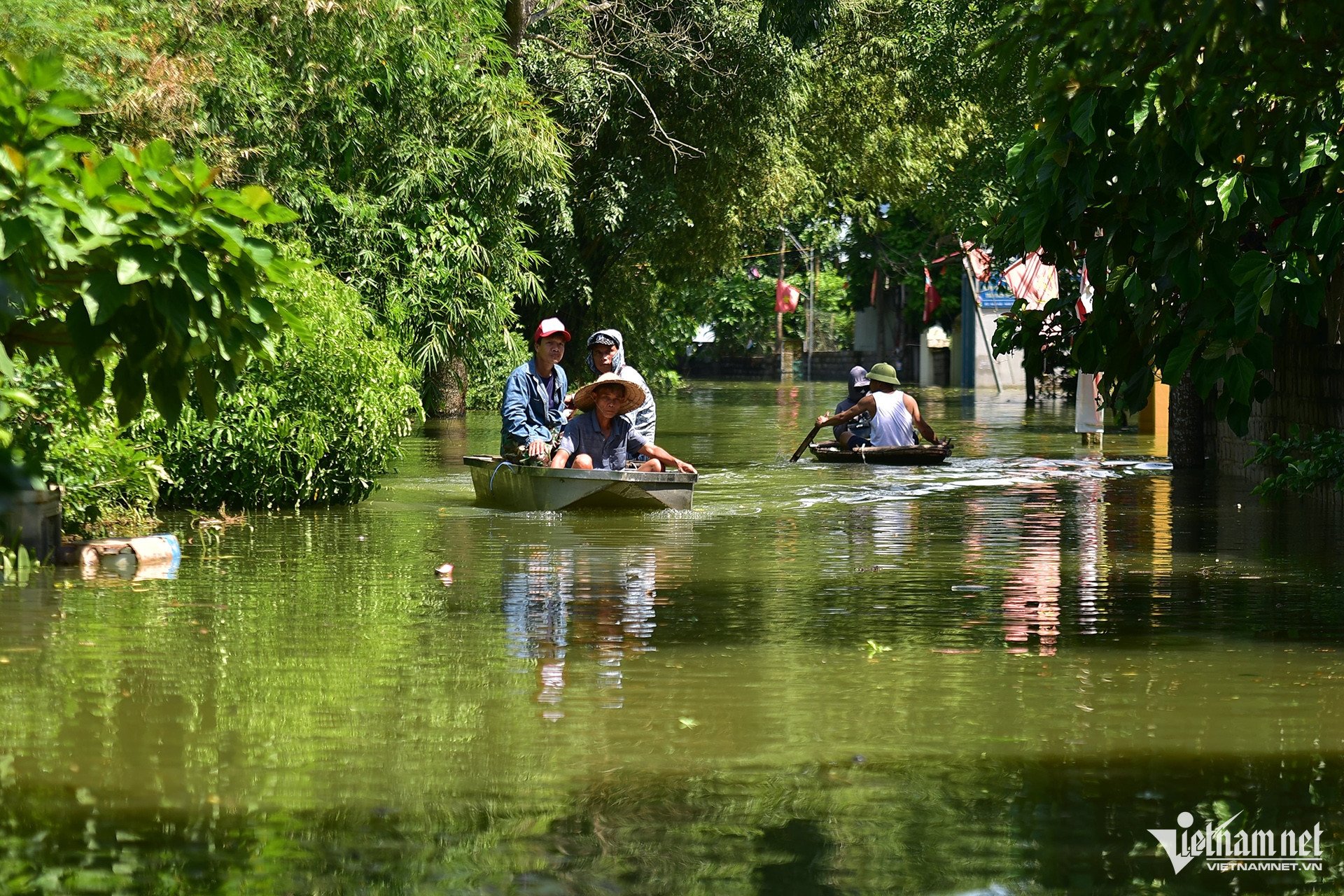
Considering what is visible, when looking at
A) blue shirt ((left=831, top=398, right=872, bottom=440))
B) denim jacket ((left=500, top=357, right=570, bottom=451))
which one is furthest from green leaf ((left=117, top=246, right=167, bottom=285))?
blue shirt ((left=831, top=398, right=872, bottom=440))

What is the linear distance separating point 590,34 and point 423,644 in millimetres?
23739

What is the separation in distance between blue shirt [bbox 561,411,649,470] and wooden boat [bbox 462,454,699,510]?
2.07ft

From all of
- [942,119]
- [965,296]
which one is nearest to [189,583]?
[942,119]

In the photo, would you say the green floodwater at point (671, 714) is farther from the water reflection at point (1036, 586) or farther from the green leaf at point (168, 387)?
the green leaf at point (168, 387)

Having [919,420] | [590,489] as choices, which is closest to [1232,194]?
[590,489]

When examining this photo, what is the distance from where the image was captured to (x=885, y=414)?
876 inches

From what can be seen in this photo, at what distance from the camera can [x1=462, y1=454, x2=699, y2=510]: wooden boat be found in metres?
15.5

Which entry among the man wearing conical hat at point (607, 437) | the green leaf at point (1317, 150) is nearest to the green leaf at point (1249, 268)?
the green leaf at point (1317, 150)

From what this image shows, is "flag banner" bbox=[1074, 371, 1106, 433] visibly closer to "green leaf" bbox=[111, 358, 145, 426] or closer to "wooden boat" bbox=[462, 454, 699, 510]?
"wooden boat" bbox=[462, 454, 699, 510]

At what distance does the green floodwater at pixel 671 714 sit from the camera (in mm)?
5336

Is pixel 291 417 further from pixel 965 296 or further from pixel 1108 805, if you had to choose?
pixel 965 296

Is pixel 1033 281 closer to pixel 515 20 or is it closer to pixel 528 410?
pixel 515 20

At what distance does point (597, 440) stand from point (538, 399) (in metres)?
0.73

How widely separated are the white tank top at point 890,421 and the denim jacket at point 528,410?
6411 millimetres
